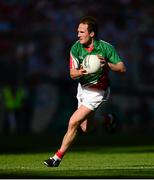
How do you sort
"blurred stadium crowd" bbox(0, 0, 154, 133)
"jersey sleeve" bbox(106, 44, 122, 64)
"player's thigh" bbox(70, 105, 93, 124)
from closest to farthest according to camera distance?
"player's thigh" bbox(70, 105, 93, 124)
"jersey sleeve" bbox(106, 44, 122, 64)
"blurred stadium crowd" bbox(0, 0, 154, 133)

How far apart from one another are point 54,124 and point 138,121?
3439 millimetres

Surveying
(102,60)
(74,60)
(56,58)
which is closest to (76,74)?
(74,60)

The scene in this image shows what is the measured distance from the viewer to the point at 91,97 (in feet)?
53.7

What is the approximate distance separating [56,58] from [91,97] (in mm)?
28570

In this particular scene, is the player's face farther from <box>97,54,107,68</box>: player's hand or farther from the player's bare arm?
the player's bare arm

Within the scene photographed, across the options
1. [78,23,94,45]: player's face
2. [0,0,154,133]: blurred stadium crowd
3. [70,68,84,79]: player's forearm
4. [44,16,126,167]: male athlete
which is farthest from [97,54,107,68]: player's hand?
[0,0,154,133]: blurred stadium crowd

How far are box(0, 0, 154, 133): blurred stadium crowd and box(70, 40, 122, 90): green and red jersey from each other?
953 inches

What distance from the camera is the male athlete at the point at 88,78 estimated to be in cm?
1614

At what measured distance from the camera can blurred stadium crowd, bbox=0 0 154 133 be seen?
41.4 metres

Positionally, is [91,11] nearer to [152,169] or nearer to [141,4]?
[141,4]

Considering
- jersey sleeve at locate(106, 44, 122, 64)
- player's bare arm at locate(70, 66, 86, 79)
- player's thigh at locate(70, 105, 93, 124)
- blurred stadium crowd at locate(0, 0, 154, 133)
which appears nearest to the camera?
player's bare arm at locate(70, 66, 86, 79)

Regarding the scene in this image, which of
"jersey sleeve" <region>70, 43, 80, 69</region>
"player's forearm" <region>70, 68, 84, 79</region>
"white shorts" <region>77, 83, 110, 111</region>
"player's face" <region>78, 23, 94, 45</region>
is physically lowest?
"white shorts" <region>77, 83, 110, 111</region>

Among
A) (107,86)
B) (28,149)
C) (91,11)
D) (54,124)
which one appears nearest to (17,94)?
(54,124)

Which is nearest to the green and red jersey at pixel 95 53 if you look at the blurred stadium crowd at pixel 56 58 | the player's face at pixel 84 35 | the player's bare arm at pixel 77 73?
the player's face at pixel 84 35
